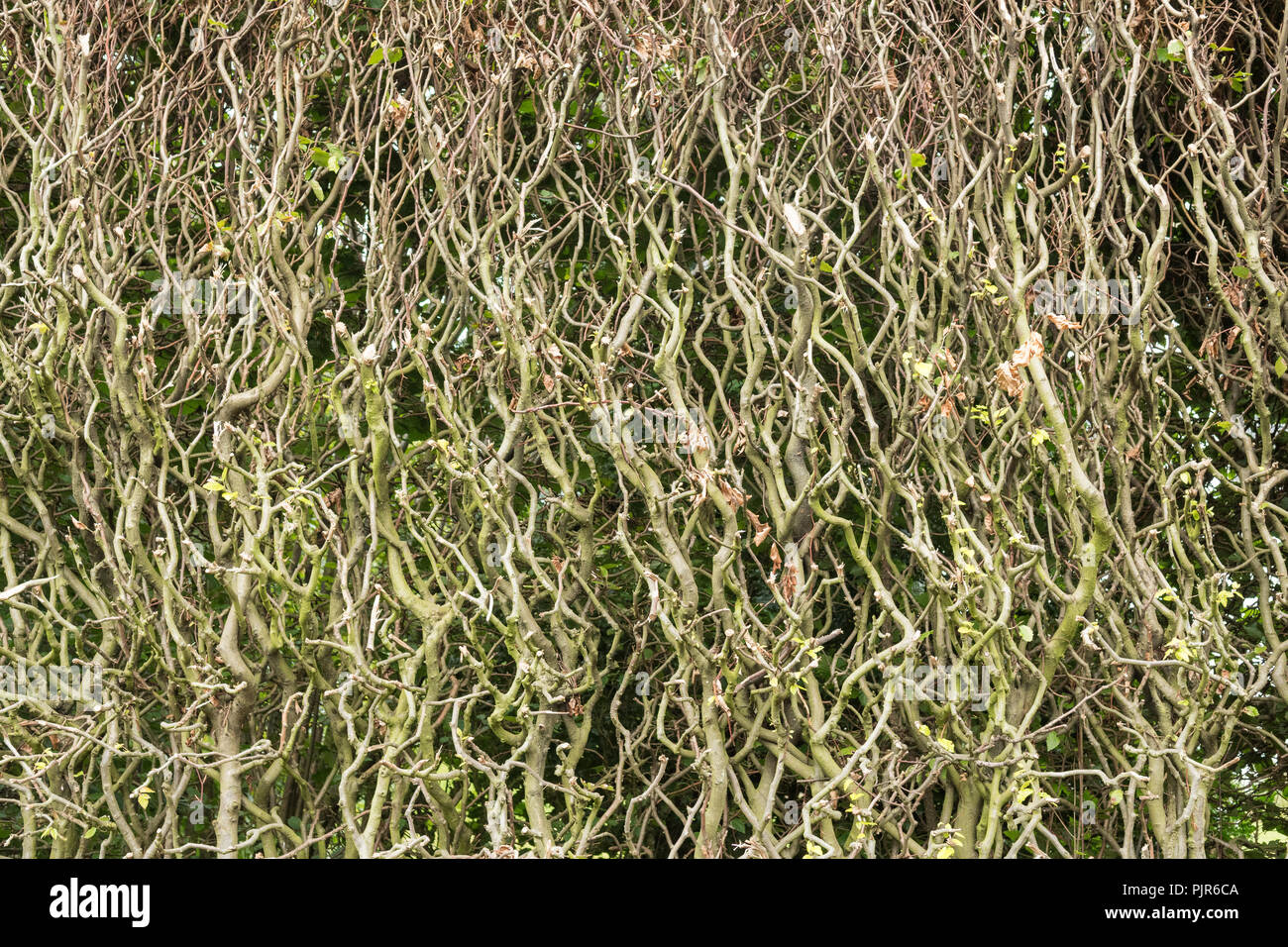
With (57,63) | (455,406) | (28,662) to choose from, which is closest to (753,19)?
Result: (455,406)

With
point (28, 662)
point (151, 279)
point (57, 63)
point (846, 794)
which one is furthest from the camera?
point (151, 279)

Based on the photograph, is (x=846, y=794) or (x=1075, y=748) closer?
(x=846, y=794)

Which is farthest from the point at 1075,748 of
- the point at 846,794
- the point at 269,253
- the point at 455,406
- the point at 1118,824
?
the point at 269,253

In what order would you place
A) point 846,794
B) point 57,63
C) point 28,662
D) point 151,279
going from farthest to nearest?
point 151,279 < point 57,63 < point 28,662 < point 846,794

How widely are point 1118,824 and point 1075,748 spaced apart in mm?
263

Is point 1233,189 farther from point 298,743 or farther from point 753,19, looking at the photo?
point 298,743

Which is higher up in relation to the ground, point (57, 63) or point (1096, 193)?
point (57, 63)

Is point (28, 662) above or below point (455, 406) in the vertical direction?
below

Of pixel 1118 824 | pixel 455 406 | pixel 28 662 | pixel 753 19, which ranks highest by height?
pixel 753 19

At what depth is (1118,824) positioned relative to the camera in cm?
352

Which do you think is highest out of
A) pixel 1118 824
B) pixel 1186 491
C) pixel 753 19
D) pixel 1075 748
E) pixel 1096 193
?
pixel 753 19

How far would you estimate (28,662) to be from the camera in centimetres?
350

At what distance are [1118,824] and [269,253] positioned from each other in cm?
330

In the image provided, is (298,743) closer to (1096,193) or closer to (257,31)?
(257,31)
